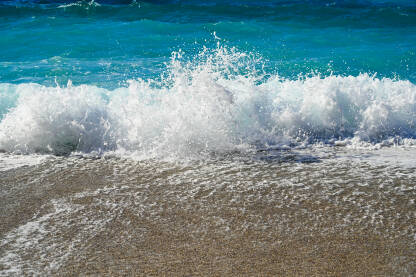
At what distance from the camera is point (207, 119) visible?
5062mm

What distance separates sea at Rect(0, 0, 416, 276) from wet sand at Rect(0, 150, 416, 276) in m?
0.01

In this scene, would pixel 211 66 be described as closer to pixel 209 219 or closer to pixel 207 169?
pixel 207 169

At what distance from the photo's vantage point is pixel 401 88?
6141 millimetres

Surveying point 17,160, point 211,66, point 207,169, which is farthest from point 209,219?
point 211,66

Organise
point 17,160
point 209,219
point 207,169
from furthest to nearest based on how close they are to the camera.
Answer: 1. point 17,160
2. point 207,169
3. point 209,219

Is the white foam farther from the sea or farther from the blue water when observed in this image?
the blue water

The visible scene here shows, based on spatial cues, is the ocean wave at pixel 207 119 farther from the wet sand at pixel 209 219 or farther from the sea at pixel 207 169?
the wet sand at pixel 209 219

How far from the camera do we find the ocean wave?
4887 millimetres

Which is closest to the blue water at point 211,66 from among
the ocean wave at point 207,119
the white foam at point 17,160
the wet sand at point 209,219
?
the ocean wave at point 207,119

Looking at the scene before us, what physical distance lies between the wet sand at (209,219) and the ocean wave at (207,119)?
47 cm

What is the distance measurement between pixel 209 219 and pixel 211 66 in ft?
9.85

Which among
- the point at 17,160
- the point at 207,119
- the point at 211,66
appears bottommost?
the point at 17,160

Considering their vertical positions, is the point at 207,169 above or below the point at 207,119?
below

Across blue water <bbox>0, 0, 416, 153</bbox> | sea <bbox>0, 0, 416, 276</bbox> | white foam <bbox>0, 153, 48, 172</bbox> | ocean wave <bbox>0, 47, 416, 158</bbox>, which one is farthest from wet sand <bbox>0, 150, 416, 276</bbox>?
blue water <bbox>0, 0, 416, 153</bbox>
